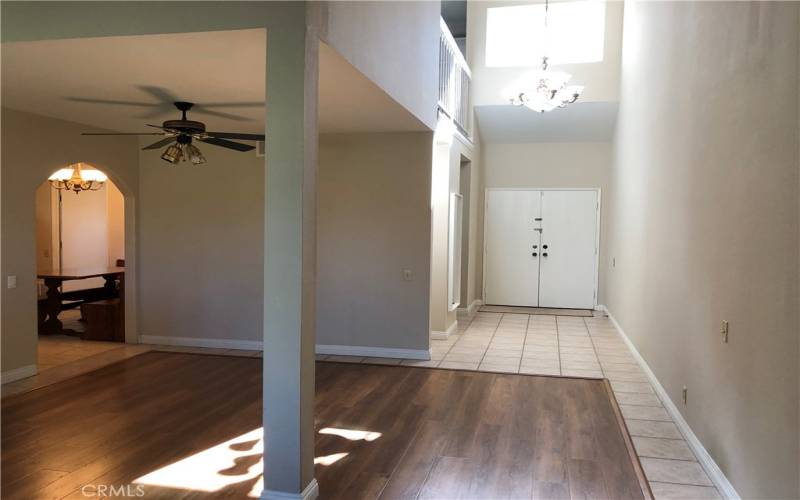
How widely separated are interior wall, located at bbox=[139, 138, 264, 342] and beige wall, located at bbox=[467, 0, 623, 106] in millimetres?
3820

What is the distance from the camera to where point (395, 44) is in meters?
4.32

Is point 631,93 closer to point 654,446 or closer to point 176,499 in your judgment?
point 654,446

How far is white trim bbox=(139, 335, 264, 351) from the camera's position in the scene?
6.17 m

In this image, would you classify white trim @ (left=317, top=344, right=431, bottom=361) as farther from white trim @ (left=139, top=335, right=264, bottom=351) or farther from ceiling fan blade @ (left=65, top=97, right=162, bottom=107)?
ceiling fan blade @ (left=65, top=97, right=162, bottom=107)

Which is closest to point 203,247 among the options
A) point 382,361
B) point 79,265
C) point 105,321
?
point 105,321

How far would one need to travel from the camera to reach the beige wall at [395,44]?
3287mm

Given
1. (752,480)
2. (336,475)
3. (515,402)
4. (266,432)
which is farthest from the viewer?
(515,402)

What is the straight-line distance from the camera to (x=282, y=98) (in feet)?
8.76

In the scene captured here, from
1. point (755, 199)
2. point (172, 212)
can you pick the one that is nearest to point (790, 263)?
point (755, 199)

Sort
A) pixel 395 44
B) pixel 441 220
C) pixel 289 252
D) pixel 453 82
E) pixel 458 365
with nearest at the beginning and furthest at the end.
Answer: pixel 289 252, pixel 395 44, pixel 458 365, pixel 441 220, pixel 453 82

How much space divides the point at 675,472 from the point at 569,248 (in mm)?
6269

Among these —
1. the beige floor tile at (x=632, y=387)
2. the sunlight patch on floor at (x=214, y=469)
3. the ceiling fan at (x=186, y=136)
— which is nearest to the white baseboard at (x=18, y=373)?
the ceiling fan at (x=186, y=136)

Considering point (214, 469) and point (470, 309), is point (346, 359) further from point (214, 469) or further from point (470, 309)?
point (470, 309)

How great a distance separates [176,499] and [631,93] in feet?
20.7
